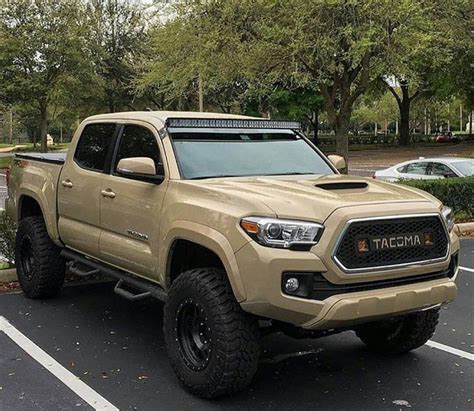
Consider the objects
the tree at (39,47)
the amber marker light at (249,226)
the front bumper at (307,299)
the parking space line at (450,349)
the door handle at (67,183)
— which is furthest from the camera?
the tree at (39,47)

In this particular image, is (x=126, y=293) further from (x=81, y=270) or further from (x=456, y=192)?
(x=456, y=192)

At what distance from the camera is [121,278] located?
5066 millimetres

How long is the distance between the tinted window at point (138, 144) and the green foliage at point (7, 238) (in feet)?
8.85

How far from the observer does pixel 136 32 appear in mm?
41156

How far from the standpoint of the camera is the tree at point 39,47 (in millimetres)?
31844

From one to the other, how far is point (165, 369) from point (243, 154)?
1.75 m

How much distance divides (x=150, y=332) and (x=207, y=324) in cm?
170

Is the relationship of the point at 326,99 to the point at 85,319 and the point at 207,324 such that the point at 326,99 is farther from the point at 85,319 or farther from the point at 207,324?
the point at 207,324

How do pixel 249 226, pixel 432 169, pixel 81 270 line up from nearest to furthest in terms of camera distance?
pixel 249 226, pixel 81 270, pixel 432 169

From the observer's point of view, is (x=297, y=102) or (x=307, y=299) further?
(x=297, y=102)

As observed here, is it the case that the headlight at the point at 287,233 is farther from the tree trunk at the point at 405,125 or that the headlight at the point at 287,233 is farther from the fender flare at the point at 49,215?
the tree trunk at the point at 405,125

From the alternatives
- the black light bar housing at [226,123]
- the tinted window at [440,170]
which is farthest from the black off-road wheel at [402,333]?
the tinted window at [440,170]

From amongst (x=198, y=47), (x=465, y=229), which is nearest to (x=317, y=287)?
(x=465, y=229)

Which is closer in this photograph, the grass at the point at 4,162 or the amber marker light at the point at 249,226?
the amber marker light at the point at 249,226
